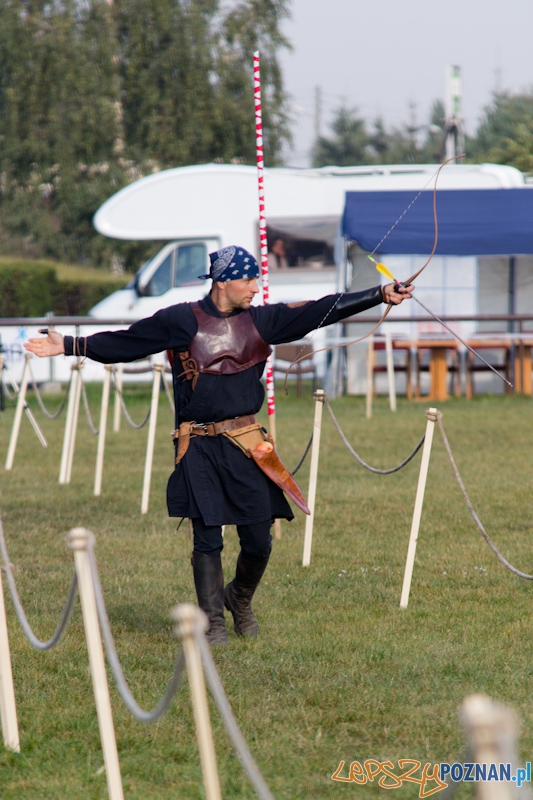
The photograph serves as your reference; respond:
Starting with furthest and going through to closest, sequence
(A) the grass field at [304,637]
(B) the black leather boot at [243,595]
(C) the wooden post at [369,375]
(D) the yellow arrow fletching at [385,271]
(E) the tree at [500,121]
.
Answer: (E) the tree at [500,121], (C) the wooden post at [369,375], (B) the black leather boot at [243,595], (D) the yellow arrow fletching at [385,271], (A) the grass field at [304,637]

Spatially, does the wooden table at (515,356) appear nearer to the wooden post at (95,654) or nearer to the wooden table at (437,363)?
the wooden table at (437,363)

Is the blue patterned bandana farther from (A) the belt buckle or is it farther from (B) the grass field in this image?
(B) the grass field

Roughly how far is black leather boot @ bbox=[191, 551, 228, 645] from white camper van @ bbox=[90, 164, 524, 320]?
12636 millimetres

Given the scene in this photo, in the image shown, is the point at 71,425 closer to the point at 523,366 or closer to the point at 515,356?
the point at 523,366

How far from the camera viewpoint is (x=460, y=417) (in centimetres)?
1362

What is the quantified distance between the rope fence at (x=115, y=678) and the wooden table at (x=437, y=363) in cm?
1208

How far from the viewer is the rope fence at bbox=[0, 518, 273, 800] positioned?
7.92 feet

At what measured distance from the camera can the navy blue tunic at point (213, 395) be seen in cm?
481

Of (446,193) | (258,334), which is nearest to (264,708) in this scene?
(258,334)

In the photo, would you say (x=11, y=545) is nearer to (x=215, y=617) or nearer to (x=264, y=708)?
(x=215, y=617)

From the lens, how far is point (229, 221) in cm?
1755

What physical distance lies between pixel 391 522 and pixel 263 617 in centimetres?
250

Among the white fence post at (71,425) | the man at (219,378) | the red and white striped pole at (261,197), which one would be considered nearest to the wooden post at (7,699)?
the man at (219,378)

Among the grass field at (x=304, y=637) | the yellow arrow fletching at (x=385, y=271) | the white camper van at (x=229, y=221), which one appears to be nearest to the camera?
the grass field at (x=304, y=637)
